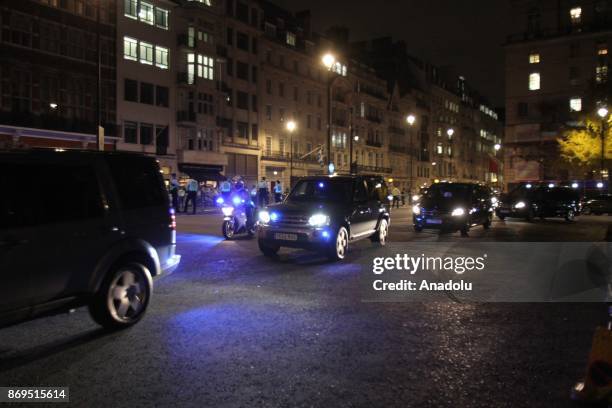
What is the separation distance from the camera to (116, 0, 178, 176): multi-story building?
137 feet

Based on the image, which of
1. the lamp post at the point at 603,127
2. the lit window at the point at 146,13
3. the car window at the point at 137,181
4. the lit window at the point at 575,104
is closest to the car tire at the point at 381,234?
the car window at the point at 137,181

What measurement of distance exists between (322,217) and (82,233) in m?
6.51

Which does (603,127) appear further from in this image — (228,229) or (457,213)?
(228,229)

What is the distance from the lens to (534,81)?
68.8 m

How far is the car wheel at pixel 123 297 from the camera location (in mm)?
6059

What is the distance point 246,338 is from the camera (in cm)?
593

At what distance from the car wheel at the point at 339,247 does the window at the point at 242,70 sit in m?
44.9

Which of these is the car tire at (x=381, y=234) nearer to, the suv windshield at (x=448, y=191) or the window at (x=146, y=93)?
the suv windshield at (x=448, y=191)

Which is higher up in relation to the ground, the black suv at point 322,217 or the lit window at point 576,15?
the lit window at point 576,15

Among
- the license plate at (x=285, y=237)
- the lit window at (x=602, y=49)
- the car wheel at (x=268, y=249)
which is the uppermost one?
the lit window at (x=602, y=49)

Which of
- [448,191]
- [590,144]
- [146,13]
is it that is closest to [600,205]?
[590,144]

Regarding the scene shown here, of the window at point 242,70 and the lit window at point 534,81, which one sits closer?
the window at point 242,70

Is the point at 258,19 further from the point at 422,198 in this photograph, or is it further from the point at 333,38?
the point at 422,198

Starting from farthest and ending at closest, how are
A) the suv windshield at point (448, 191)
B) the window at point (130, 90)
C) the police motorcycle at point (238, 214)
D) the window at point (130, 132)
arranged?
the window at point (130, 132), the window at point (130, 90), the suv windshield at point (448, 191), the police motorcycle at point (238, 214)
